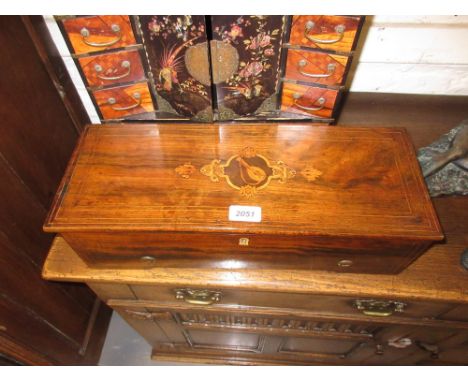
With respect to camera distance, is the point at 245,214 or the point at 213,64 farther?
the point at 213,64

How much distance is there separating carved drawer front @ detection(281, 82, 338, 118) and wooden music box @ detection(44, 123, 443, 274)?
0.08 m

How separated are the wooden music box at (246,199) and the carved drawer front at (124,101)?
70mm

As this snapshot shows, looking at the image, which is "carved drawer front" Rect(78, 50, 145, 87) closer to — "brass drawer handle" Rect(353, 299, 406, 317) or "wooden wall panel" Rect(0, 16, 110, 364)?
"wooden wall panel" Rect(0, 16, 110, 364)

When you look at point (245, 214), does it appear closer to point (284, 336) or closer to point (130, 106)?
point (130, 106)

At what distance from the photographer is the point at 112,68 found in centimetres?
86

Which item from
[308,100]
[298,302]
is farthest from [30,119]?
[298,302]

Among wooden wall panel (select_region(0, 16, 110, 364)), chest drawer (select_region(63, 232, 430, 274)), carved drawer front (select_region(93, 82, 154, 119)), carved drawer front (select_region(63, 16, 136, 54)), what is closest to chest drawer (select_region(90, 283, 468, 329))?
chest drawer (select_region(63, 232, 430, 274))

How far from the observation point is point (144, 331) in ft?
4.62

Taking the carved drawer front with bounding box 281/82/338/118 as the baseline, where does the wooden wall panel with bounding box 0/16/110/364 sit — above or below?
below

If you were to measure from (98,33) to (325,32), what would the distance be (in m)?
0.55

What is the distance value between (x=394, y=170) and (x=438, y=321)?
1.75 feet

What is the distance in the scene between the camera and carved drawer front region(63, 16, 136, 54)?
766mm
